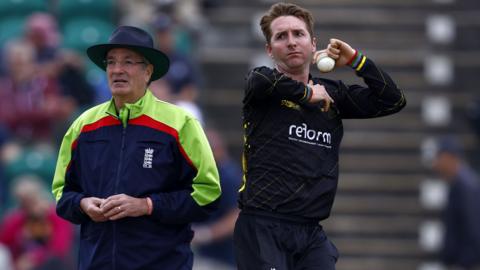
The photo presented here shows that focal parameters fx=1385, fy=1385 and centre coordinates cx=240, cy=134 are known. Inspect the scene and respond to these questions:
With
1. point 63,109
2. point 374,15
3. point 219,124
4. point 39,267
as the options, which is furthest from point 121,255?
point 374,15

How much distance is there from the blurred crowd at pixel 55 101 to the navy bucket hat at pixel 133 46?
3782 mm

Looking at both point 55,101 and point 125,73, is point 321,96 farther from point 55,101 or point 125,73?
point 55,101

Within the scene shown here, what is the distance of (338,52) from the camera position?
23.1ft

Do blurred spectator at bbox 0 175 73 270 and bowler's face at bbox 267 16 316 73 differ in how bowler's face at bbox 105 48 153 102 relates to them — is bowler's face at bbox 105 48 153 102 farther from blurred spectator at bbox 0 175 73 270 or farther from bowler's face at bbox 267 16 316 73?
blurred spectator at bbox 0 175 73 270

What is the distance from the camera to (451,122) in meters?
15.5

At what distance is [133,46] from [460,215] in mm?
7309

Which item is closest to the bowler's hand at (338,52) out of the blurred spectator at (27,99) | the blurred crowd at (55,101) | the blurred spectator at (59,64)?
the blurred crowd at (55,101)

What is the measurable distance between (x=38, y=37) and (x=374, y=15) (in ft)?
13.5

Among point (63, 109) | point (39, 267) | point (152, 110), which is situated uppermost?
point (152, 110)

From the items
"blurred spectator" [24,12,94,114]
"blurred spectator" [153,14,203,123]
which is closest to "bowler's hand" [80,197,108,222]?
"blurred spectator" [153,14,203,123]

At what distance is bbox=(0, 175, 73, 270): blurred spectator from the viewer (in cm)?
1188

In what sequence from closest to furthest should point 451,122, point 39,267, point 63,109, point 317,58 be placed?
point 317,58
point 39,267
point 63,109
point 451,122

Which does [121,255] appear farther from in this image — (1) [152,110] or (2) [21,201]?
(2) [21,201]

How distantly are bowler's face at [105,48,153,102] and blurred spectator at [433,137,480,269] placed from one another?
7.09 metres
